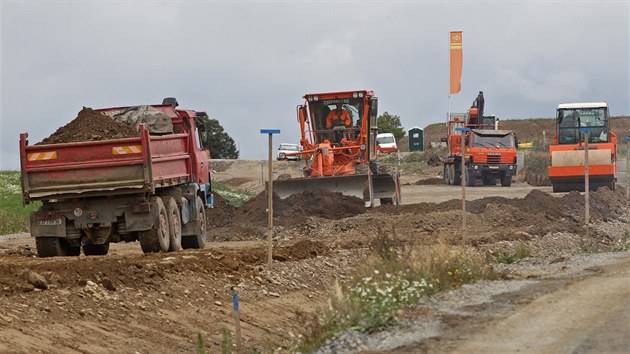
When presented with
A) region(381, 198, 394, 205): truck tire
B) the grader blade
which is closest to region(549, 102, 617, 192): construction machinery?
region(381, 198, 394, 205): truck tire

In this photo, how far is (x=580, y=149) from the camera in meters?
46.6

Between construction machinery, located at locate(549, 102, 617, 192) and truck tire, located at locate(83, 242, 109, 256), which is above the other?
construction machinery, located at locate(549, 102, 617, 192)

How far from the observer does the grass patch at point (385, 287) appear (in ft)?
41.2

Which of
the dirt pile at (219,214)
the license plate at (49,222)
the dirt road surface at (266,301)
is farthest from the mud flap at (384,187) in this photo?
the license plate at (49,222)

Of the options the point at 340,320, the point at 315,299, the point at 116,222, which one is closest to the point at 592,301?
the point at 340,320

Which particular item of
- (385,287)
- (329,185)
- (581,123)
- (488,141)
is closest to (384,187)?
(329,185)

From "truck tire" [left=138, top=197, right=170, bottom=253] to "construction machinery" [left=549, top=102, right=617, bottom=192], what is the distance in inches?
998

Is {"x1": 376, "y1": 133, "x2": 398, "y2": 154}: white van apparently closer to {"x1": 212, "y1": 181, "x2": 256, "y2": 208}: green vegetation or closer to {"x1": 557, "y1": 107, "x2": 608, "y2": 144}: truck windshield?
{"x1": 212, "y1": 181, "x2": 256, "y2": 208}: green vegetation

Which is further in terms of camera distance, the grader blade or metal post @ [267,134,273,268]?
the grader blade

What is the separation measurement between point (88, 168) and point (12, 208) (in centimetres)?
2240

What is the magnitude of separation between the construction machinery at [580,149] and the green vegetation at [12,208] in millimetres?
19567

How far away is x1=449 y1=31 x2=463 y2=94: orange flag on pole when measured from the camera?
5831cm

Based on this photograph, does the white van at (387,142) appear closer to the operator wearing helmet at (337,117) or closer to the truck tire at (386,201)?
the operator wearing helmet at (337,117)

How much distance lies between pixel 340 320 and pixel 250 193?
45.7 metres
